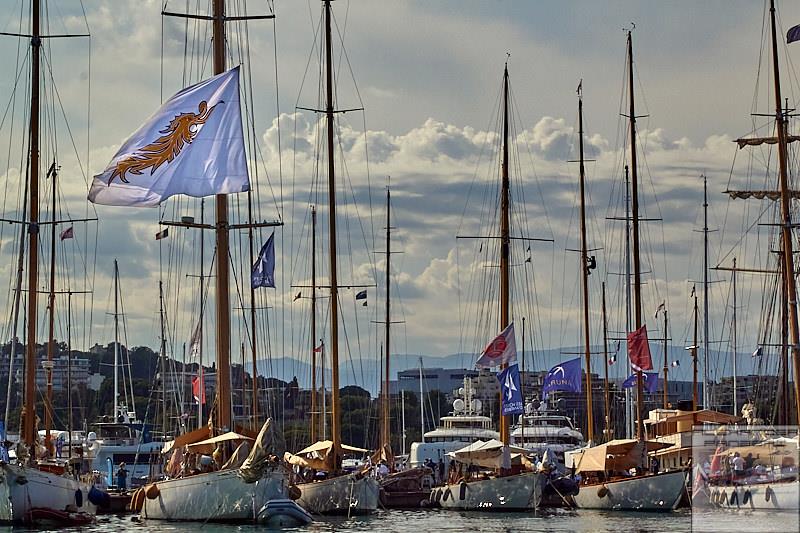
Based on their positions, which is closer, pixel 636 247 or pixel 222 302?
pixel 222 302

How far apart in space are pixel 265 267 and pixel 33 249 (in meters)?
15.2

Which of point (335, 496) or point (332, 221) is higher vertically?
point (332, 221)

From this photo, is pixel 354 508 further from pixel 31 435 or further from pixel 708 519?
pixel 708 519

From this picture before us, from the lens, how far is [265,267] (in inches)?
2630

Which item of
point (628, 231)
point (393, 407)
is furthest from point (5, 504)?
point (393, 407)

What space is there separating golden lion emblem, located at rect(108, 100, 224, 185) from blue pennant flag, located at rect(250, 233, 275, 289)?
1808 centimetres

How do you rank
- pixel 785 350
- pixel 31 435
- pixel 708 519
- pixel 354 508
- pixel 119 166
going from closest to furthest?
pixel 708 519
pixel 119 166
pixel 31 435
pixel 354 508
pixel 785 350

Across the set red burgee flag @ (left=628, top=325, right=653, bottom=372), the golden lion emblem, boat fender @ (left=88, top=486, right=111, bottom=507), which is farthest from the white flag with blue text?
red burgee flag @ (left=628, top=325, right=653, bottom=372)

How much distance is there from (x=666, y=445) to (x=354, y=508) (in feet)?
66.3

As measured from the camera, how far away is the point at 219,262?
5356 cm

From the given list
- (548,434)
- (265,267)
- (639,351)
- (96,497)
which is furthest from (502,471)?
(548,434)

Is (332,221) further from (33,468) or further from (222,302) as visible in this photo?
(33,468)

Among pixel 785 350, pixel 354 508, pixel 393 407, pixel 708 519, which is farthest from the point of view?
pixel 393 407

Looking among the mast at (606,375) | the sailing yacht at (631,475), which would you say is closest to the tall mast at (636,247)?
the sailing yacht at (631,475)
